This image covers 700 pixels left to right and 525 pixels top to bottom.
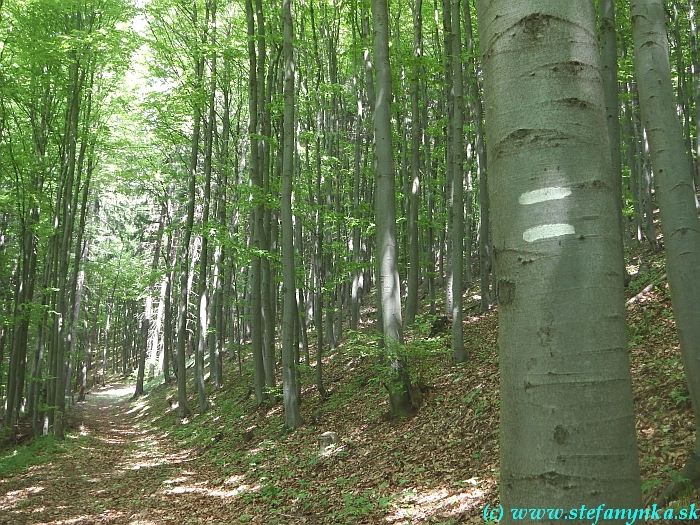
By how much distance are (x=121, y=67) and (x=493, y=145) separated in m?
16.4

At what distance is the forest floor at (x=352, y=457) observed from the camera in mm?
4945

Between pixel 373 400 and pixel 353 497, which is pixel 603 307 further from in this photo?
pixel 373 400

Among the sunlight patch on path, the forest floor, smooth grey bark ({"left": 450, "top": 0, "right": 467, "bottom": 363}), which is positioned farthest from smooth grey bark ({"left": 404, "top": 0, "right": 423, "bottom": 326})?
the sunlight patch on path

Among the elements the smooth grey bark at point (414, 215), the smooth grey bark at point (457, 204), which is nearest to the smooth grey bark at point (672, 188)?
the smooth grey bark at point (457, 204)

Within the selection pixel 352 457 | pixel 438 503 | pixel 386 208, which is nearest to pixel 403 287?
pixel 386 208

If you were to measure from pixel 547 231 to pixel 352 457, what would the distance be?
671 centimetres

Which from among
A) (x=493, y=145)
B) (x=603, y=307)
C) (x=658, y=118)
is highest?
(x=658, y=118)

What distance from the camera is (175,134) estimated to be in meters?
16.6

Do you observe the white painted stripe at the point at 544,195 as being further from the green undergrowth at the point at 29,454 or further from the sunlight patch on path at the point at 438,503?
the green undergrowth at the point at 29,454

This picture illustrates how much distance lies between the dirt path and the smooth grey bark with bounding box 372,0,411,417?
3.28m

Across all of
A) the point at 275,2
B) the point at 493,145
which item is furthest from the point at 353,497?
the point at 275,2

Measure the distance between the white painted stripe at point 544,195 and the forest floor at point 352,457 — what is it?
3.27 meters

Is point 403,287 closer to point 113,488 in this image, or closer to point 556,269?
point 113,488

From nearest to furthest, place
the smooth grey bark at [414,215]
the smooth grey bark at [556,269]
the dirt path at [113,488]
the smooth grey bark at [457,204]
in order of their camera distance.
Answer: the smooth grey bark at [556,269] < the dirt path at [113,488] < the smooth grey bark at [457,204] < the smooth grey bark at [414,215]
